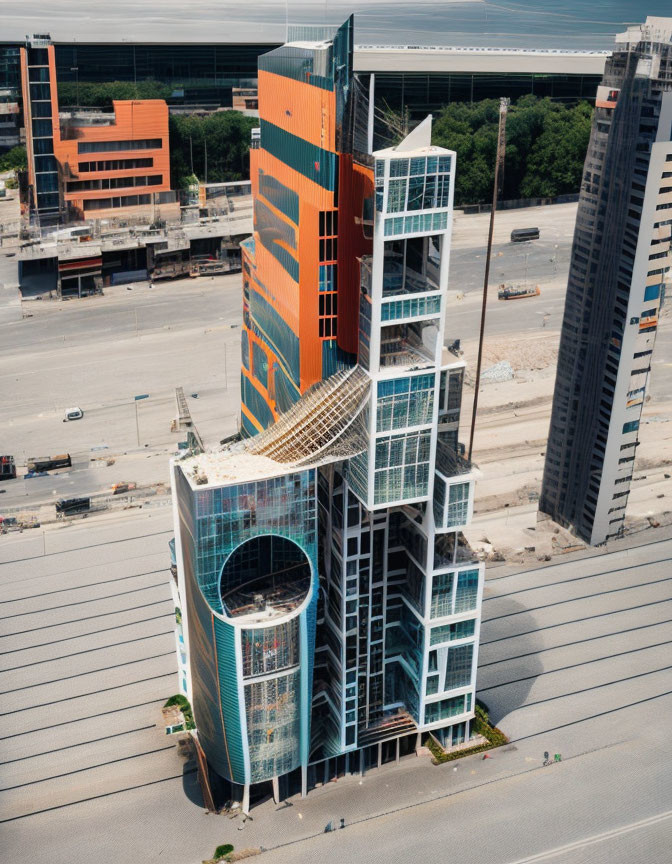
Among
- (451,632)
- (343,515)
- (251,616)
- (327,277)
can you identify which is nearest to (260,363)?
(327,277)

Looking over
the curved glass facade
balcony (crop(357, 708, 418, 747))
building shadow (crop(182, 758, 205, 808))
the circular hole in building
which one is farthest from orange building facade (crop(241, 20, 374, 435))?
building shadow (crop(182, 758, 205, 808))

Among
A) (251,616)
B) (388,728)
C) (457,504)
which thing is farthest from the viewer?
(388,728)

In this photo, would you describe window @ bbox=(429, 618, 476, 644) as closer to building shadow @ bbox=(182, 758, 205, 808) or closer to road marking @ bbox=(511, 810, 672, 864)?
road marking @ bbox=(511, 810, 672, 864)

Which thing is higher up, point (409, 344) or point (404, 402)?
point (409, 344)

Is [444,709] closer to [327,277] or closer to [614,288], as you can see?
[327,277]

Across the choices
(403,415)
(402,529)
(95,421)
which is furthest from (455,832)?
(95,421)

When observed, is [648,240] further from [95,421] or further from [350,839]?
[95,421]
